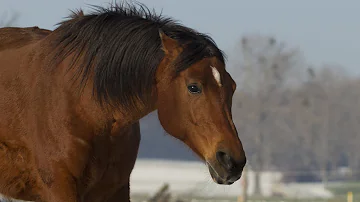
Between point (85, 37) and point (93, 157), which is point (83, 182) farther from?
point (85, 37)

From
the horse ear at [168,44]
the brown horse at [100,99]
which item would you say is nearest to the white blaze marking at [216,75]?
the brown horse at [100,99]

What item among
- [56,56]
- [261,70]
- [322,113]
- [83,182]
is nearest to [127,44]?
[56,56]

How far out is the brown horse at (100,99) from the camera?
5203 mm

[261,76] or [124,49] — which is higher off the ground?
[124,49]

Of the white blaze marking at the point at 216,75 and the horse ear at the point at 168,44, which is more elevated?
the horse ear at the point at 168,44

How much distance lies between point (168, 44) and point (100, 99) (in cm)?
72

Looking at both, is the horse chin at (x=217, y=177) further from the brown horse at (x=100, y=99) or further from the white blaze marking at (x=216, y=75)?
the white blaze marking at (x=216, y=75)

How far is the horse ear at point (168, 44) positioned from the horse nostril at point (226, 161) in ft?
2.99

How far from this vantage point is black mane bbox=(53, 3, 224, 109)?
5461 millimetres

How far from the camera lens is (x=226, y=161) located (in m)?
4.86

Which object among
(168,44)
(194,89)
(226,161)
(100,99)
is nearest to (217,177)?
(226,161)

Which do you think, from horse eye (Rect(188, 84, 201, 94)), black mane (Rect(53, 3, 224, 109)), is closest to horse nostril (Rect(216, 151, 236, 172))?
horse eye (Rect(188, 84, 201, 94))

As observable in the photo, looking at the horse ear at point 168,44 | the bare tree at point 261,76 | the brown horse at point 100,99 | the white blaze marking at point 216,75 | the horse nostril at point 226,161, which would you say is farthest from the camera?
the bare tree at point 261,76

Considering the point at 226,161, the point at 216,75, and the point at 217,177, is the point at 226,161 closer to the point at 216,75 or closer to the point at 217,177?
the point at 217,177
